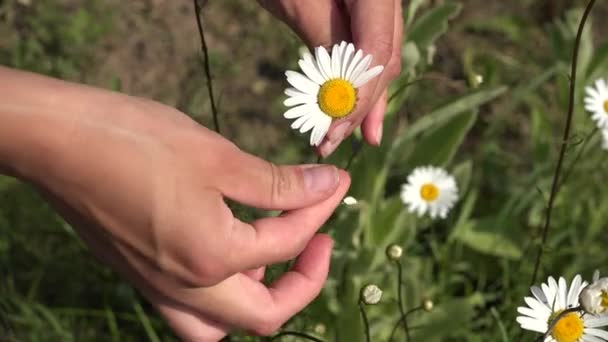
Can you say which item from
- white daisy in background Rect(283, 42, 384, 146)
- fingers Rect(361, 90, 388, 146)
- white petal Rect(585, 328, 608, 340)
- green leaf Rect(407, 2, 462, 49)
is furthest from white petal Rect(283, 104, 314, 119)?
white petal Rect(585, 328, 608, 340)

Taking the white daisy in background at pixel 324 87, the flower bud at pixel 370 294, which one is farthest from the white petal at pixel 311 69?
the flower bud at pixel 370 294

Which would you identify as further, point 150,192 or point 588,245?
point 588,245

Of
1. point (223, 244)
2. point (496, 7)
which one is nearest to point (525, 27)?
point (496, 7)

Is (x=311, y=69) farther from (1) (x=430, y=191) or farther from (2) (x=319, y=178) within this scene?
(1) (x=430, y=191)

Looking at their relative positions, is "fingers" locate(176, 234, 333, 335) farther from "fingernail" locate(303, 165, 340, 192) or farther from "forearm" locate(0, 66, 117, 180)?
"forearm" locate(0, 66, 117, 180)

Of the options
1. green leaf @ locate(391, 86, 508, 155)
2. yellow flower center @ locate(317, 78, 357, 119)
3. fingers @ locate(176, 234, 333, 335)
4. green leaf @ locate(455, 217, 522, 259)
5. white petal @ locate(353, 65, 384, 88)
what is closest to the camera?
fingers @ locate(176, 234, 333, 335)

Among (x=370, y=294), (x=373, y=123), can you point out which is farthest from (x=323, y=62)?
(x=370, y=294)

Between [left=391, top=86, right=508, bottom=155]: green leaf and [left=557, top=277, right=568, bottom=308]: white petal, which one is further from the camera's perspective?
[left=391, top=86, right=508, bottom=155]: green leaf

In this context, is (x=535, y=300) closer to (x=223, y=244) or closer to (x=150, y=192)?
(x=223, y=244)

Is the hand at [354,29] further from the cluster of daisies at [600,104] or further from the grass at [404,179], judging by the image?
the cluster of daisies at [600,104]
